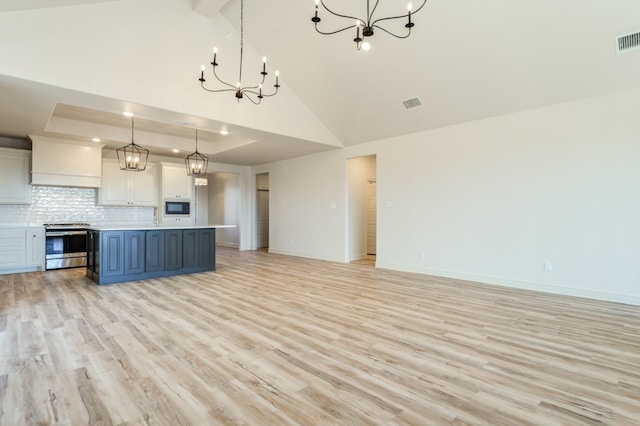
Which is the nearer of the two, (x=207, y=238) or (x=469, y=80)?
(x=469, y=80)

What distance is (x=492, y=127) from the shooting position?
17.1 ft

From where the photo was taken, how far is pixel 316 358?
8.34 feet

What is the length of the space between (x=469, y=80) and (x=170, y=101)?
166 inches

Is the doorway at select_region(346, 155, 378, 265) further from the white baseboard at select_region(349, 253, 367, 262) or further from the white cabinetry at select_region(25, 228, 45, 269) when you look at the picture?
the white cabinetry at select_region(25, 228, 45, 269)

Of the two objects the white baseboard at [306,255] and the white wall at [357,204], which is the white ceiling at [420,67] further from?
Answer: the white baseboard at [306,255]

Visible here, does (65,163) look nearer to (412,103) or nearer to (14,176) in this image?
(14,176)

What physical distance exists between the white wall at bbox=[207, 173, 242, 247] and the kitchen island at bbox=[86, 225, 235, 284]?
158 inches

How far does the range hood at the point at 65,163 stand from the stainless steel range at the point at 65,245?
0.89 metres

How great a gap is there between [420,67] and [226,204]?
803cm

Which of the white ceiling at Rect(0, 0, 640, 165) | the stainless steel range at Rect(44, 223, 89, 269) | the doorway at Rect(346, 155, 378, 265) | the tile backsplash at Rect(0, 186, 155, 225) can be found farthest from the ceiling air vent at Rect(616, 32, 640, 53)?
the tile backsplash at Rect(0, 186, 155, 225)

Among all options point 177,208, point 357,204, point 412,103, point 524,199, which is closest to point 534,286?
point 524,199

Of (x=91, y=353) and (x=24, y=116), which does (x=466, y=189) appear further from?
(x=24, y=116)

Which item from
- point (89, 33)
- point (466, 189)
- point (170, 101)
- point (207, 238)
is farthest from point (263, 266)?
point (89, 33)

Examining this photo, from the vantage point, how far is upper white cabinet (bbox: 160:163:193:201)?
8141 mm
